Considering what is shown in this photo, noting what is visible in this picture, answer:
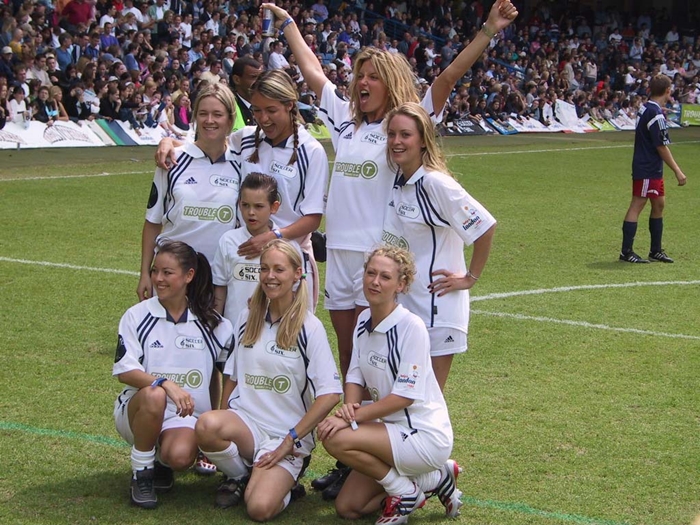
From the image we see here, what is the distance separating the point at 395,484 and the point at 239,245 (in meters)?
1.45

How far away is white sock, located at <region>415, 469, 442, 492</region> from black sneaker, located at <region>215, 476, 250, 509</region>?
810 mm

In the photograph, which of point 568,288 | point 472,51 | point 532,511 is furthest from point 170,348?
point 568,288

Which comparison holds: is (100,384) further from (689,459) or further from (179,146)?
(689,459)

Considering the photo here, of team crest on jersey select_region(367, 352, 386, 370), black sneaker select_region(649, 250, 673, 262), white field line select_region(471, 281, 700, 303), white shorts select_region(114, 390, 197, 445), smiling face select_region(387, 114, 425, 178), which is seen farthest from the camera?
black sneaker select_region(649, 250, 673, 262)

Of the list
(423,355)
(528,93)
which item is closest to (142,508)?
(423,355)

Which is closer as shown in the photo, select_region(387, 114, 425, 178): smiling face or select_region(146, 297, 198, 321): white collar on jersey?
select_region(387, 114, 425, 178): smiling face

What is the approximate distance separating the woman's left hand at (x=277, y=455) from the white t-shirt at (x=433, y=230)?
2.78 feet

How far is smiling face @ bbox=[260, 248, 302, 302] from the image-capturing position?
4.75 meters

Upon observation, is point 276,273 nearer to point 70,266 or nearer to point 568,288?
point 568,288

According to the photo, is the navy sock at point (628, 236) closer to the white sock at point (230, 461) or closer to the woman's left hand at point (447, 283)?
the woman's left hand at point (447, 283)

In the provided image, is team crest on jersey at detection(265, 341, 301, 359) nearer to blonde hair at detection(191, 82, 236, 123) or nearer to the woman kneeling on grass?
the woman kneeling on grass

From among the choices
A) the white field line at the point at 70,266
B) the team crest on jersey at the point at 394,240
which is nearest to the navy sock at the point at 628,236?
the white field line at the point at 70,266

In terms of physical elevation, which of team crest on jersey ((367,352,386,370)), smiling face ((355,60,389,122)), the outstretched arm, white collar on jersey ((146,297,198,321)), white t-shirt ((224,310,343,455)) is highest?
the outstretched arm

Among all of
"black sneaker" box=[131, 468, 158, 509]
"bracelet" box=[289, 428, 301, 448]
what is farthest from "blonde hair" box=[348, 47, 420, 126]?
"black sneaker" box=[131, 468, 158, 509]
